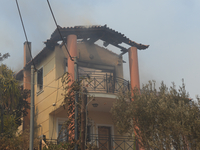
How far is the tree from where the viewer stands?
10992mm

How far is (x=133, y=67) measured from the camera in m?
15.7

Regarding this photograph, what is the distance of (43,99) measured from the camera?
16.4 m

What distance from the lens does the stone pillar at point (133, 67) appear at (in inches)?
603

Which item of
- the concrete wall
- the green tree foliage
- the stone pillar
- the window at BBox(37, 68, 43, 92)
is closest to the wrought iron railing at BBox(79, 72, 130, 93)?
the stone pillar

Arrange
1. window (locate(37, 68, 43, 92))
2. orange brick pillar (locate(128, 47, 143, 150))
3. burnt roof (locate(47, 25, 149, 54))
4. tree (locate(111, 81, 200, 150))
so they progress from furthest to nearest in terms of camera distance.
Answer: window (locate(37, 68, 43, 92))
orange brick pillar (locate(128, 47, 143, 150))
burnt roof (locate(47, 25, 149, 54))
tree (locate(111, 81, 200, 150))

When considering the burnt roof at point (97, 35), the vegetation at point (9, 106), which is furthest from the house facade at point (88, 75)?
the vegetation at point (9, 106)

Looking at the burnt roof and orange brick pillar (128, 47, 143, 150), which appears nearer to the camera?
the burnt roof

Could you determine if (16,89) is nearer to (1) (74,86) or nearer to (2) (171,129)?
(1) (74,86)

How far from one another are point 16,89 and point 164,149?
878cm

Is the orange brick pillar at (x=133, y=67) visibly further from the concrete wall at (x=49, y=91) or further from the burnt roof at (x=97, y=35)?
the concrete wall at (x=49, y=91)

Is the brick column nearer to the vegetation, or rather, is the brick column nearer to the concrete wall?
the concrete wall

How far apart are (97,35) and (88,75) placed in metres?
2.30

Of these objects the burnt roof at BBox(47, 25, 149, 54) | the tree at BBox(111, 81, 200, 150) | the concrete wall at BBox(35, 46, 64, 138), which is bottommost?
the tree at BBox(111, 81, 200, 150)

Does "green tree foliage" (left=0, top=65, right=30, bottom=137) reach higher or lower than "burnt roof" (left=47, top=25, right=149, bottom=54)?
lower
